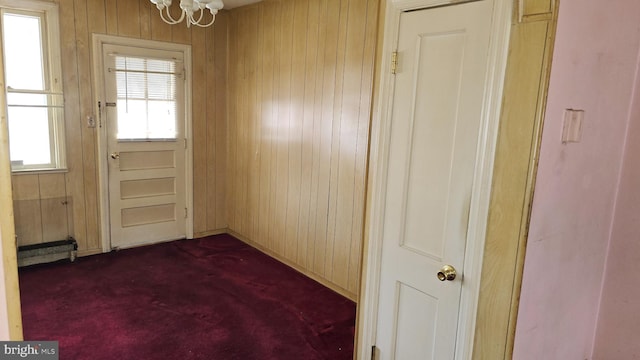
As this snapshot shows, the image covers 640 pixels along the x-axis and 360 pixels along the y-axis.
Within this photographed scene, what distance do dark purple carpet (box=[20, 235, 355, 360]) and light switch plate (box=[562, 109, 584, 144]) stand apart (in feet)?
6.06

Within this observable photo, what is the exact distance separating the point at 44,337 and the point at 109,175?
1.86 metres

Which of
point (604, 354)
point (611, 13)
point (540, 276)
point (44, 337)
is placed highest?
point (611, 13)

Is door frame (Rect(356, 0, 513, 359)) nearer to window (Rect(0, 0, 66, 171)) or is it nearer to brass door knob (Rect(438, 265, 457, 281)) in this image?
brass door knob (Rect(438, 265, 457, 281))

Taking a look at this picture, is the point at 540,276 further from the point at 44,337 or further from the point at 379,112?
the point at 44,337

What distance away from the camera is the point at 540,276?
1.63 metres

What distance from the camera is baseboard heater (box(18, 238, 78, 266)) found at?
387 cm

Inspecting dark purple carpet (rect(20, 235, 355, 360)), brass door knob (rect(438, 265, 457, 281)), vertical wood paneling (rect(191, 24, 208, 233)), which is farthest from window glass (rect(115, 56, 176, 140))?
brass door knob (rect(438, 265, 457, 281))

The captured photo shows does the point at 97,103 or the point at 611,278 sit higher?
the point at 97,103

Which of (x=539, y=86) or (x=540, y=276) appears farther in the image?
(x=540, y=276)

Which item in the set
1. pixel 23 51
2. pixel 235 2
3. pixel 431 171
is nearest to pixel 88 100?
pixel 23 51

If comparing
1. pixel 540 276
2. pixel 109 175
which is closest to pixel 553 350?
pixel 540 276

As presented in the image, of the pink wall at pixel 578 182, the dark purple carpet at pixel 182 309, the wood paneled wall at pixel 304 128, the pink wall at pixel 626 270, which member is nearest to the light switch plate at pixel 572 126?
the pink wall at pixel 578 182

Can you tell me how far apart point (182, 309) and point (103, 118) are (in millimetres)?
2106

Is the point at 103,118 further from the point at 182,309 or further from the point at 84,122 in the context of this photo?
the point at 182,309
